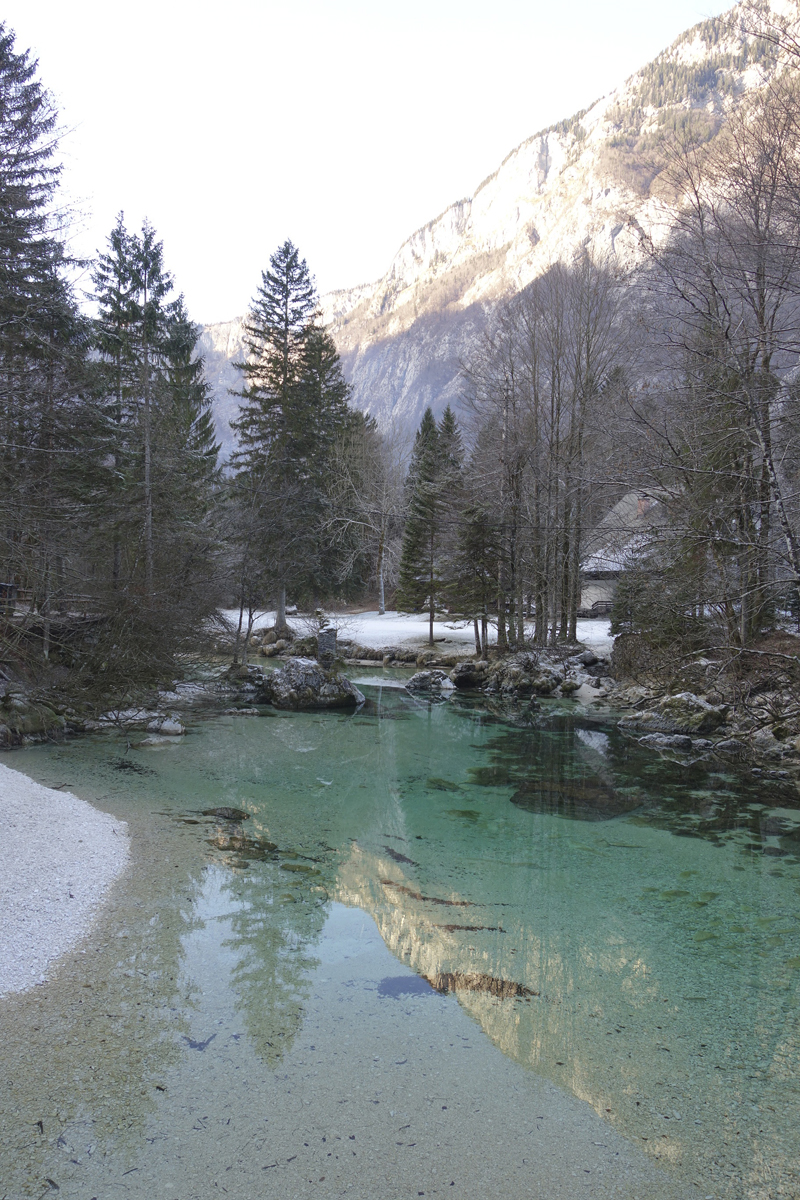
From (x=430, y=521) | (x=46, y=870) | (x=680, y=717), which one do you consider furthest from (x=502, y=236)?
(x=46, y=870)

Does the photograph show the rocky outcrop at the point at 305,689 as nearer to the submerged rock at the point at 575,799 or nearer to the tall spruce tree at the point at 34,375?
the tall spruce tree at the point at 34,375

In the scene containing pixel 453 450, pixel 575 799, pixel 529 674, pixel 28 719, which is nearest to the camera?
pixel 575 799

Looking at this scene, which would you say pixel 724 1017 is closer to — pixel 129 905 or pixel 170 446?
pixel 129 905

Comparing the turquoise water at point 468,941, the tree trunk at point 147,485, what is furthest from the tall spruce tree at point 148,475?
the turquoise water at point 468,941

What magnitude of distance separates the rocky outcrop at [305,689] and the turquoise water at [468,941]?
5348mm

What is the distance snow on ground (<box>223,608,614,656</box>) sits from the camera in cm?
2403

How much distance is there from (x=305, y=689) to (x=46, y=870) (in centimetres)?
1037

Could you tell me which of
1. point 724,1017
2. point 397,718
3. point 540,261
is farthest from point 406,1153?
point 540,261

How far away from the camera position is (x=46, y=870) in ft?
17.7

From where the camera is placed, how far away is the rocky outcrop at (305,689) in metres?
15.7

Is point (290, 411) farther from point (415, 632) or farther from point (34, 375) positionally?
point (34, 375)

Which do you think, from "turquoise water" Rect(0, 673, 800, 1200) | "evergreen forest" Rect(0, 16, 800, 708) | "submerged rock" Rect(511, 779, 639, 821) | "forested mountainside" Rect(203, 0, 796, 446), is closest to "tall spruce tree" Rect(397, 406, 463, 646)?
"evergreen forest" Rect(0, 16, 800, 708)

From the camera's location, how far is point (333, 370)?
120 ft

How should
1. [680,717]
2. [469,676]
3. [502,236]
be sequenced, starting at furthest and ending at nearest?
[502,236] < [469,676] < [680,717]
